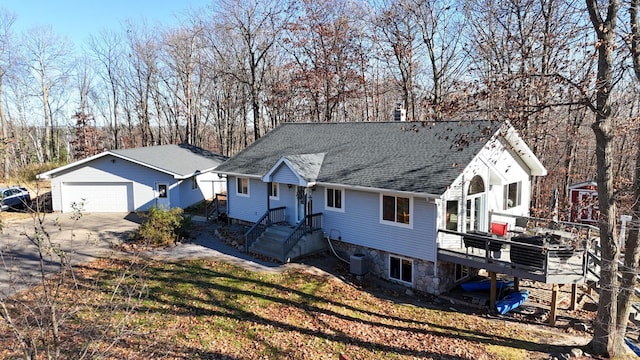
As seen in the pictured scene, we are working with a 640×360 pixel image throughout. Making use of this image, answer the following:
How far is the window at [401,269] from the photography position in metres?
15.0

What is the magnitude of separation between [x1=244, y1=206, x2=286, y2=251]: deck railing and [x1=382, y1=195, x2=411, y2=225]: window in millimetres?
5343

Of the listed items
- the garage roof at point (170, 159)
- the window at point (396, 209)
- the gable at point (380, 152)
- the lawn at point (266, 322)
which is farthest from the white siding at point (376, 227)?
the garage roof at point (170, 159)

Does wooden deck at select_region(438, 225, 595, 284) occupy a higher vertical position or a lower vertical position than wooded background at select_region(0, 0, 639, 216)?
lower

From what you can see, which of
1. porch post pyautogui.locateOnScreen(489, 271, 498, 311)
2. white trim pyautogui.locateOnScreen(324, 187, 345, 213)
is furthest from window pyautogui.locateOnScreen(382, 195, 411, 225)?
porch post pyautogui.locateOnScreen(489, 271, 498, 311)

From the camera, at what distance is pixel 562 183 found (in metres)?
27.9

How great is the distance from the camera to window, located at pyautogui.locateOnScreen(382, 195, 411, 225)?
47.8ft

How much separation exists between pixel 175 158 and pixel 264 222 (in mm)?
11529

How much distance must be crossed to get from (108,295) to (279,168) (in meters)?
8.36

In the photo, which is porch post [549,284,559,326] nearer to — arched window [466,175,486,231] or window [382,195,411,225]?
arched window [466,175,486,231]

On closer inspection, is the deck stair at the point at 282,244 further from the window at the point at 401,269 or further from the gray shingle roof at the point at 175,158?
the gray shingle roof at the point at 175,158

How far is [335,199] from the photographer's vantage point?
1698cm

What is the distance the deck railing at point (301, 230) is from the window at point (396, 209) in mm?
3248

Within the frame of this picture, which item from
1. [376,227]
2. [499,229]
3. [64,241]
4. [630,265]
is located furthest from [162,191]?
[630,265]

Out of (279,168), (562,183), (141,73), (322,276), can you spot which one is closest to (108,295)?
(322,276)
